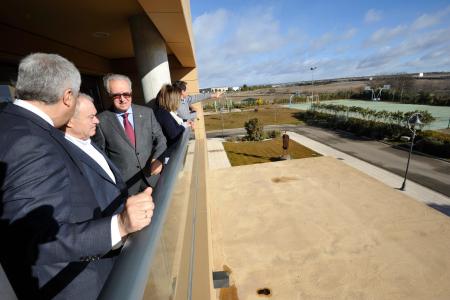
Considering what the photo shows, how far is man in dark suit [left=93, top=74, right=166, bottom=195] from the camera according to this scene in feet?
8.82

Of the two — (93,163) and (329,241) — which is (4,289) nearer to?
(93,163)

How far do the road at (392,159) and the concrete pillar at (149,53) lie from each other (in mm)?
16540

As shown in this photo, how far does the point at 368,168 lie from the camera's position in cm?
1834

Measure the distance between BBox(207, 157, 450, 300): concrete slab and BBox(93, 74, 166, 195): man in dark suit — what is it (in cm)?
398

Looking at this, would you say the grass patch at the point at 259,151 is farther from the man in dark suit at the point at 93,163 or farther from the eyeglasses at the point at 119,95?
the man in dark suit at the point at 93,163

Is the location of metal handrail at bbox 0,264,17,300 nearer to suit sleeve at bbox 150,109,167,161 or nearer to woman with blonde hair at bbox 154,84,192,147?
suit sleeve at bbox 150,109,167,161

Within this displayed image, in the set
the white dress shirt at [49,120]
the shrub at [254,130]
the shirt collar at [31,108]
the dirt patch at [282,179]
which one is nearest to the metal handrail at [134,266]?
the white dress shirt at [49,120]

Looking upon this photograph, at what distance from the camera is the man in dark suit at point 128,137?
269cm

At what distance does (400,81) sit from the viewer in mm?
52438

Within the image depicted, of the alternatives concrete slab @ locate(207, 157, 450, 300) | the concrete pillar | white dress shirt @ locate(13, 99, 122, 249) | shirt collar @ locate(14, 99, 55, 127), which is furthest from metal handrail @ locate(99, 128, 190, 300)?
concrete slab @ locate(207, 157, 450, 300)

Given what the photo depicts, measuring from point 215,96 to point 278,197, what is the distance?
5.26 meters

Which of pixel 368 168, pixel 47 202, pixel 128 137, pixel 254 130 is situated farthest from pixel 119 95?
pixel 254 130

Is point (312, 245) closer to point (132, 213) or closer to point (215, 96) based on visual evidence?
point (215, 96)

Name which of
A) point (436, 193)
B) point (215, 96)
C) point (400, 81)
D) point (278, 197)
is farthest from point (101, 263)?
point (400, 81)
